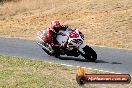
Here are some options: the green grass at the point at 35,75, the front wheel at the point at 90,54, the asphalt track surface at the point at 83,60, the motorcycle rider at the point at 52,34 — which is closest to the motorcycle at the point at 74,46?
the front wheel at the point at 90,54

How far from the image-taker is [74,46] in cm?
1772

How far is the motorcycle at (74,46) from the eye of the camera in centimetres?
1741

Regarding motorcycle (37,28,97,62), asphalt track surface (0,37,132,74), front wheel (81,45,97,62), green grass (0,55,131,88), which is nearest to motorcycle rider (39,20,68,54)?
motorcycle (37,28,97,62)

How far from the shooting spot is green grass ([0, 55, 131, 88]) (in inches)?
468

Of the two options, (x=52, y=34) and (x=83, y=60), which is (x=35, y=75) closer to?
(x=83, y=60)

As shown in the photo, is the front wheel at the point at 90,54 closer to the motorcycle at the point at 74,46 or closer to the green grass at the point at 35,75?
the motorcycle at the point at 74,46

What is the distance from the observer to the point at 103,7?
33750 millimetres

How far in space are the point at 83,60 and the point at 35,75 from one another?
15.4 feet

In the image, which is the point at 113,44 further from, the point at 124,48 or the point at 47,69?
the point at 47,69

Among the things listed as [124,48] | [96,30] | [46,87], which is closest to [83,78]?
[46,87]

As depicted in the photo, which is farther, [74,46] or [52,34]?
[52,34]

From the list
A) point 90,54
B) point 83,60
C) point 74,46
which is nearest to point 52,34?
point 74,46

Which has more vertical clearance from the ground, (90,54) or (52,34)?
(52,34)

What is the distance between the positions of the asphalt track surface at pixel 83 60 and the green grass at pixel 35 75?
1118 millimetres
